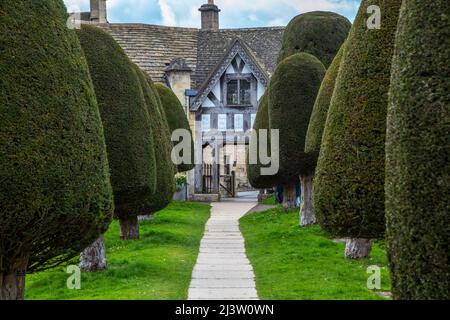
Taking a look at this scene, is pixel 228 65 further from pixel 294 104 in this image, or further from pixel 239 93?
pixel 294 104

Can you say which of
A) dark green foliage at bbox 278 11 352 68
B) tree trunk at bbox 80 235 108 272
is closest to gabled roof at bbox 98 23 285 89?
dark green foliage at bbox 278 11 352 68

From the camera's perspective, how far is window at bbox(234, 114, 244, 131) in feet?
123

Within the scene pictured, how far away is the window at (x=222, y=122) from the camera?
37.9 metres

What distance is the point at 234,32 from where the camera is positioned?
146ft

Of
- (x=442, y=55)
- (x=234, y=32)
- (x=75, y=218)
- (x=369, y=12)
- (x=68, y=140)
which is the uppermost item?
(x=234, y=32)

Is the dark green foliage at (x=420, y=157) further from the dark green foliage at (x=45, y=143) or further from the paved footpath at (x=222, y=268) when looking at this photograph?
the paved footpath at (x=222, y=268)

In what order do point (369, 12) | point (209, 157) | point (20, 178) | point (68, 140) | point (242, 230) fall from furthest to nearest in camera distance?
point (209, 157) → point (242, 230) → point (369, 12) → point (68, 140) → point (20, 178)

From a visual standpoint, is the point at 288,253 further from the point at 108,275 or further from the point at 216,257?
the point at 108,275

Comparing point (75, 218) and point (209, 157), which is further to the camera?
point (209, 157)

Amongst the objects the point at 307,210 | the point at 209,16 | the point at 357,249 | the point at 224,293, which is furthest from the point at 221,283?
the point at 209,16

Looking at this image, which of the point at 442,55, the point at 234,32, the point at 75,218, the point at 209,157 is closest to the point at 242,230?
the point at 75,218

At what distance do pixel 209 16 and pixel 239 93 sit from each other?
10.8 m

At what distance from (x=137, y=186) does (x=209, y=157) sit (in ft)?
115

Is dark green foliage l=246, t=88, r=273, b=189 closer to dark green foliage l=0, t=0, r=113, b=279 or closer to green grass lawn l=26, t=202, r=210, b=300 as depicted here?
green grass lawn l=26, t=202, r=210, b=300
